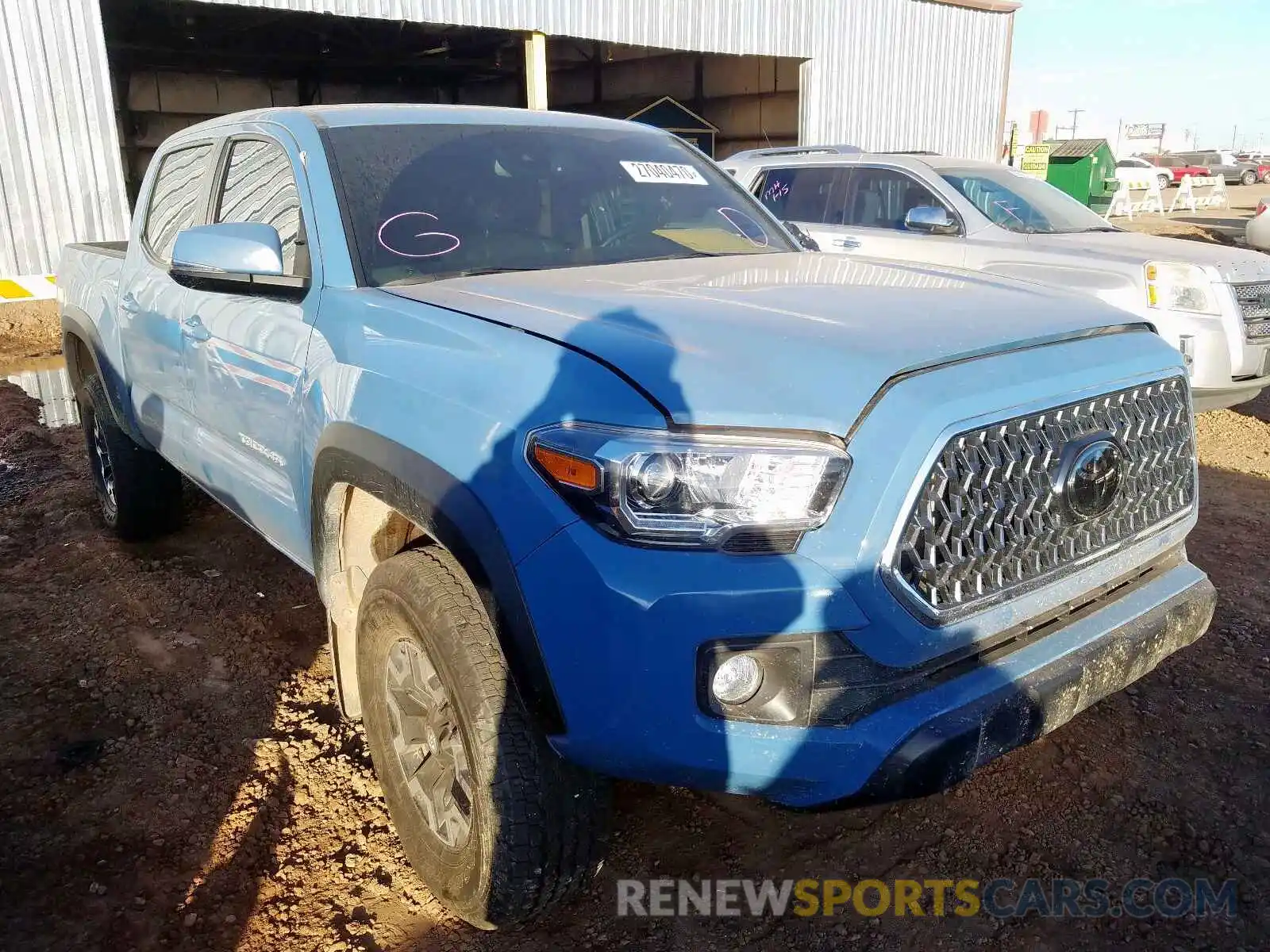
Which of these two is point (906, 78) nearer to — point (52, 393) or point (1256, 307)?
point (1256, 307)

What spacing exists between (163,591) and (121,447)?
2.47ft

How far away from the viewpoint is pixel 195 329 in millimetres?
3342

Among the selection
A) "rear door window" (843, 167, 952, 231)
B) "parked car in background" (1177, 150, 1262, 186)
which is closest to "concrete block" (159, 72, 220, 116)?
"rear door window" (843, 167, 952, 231)

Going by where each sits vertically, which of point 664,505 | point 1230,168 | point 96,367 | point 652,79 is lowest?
point 1230,168

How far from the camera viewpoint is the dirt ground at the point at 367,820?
236 centimetres

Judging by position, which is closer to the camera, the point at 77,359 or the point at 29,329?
the point at 77,359

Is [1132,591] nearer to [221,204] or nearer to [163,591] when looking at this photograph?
[221,204]

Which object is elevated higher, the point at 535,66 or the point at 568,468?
the point at 535,66

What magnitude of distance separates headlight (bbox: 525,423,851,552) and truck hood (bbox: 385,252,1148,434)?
5cm

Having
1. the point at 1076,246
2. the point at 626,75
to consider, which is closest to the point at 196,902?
the point at 1076,246

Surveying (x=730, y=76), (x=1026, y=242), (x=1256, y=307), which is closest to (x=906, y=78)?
(x=730, y=76)

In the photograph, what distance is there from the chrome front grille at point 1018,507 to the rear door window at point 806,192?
5.79 meters

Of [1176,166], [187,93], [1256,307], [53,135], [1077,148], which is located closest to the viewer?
[1256,307]

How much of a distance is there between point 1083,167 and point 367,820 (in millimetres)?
23080
